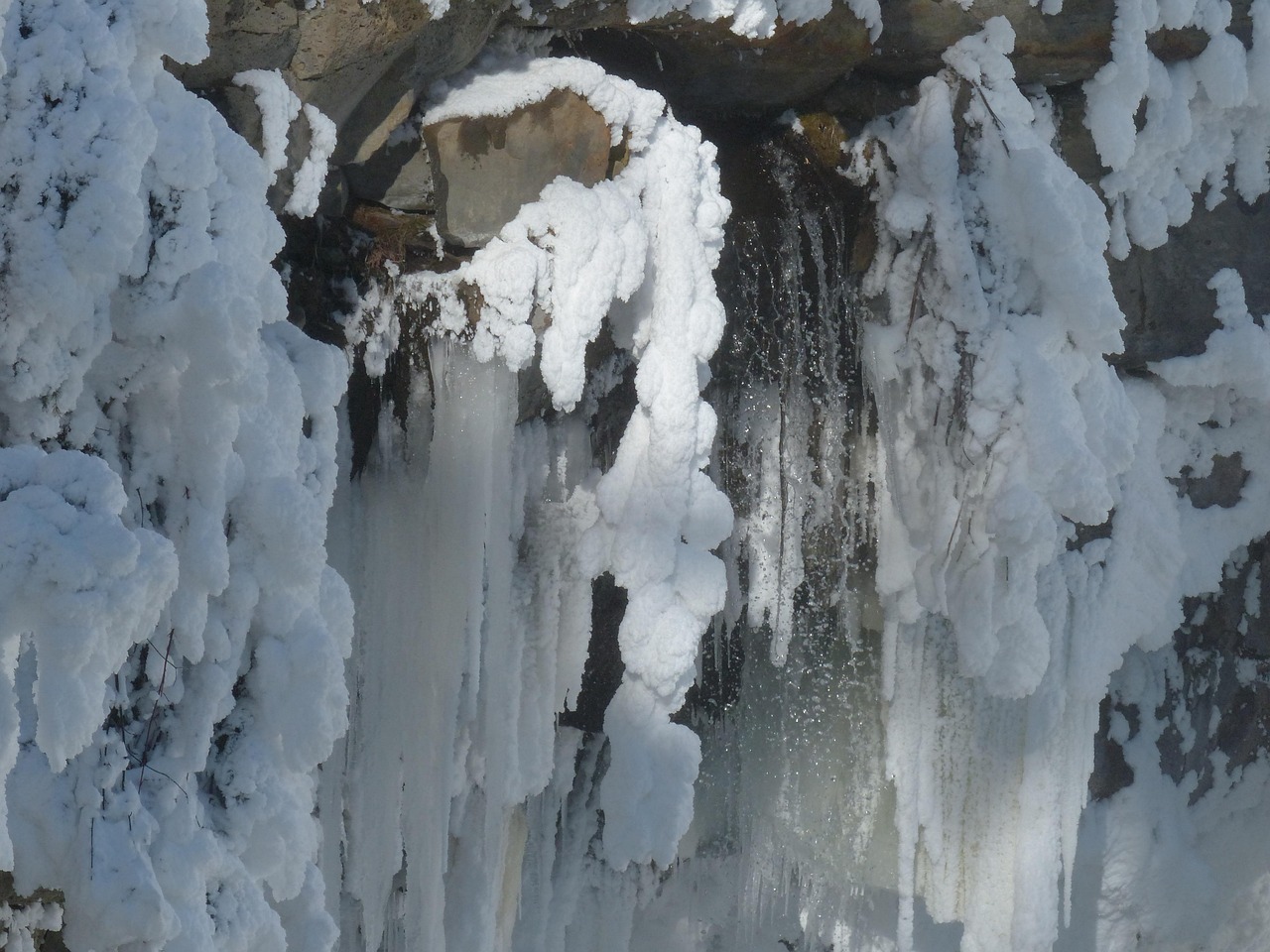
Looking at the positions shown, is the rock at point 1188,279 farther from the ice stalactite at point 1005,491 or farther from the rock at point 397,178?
the rock at point 397,178

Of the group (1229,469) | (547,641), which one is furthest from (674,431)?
(1229,469)

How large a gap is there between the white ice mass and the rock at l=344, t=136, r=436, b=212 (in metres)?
0.08

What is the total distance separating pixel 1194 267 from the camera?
4.36 metres

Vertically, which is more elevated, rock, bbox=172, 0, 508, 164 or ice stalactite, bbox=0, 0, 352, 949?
rock, bbox=172, 0, 508, 164

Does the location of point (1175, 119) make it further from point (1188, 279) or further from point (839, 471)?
point (839, 471)

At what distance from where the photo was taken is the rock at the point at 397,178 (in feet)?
10.2

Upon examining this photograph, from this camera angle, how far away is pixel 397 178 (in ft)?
10.4

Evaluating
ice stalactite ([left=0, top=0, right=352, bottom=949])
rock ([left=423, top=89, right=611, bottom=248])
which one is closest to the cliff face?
rock ([left=423, top=89, right=611, bottom=248])

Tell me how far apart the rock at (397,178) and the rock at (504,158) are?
0.08 meters

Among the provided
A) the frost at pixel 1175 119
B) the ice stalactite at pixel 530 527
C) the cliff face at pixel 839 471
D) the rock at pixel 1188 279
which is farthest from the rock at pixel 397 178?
the rock at pixel 1188 279

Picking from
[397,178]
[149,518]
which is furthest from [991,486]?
[149,518]

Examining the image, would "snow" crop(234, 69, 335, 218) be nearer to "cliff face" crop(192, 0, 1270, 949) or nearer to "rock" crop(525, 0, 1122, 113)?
"cliff face" crop(192, 0, 1270, 949)

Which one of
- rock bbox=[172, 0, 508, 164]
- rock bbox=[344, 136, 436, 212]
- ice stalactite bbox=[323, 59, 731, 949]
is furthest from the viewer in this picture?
rock bbox=[344, 136, 436, 212]

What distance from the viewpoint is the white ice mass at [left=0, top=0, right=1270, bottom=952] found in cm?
194
